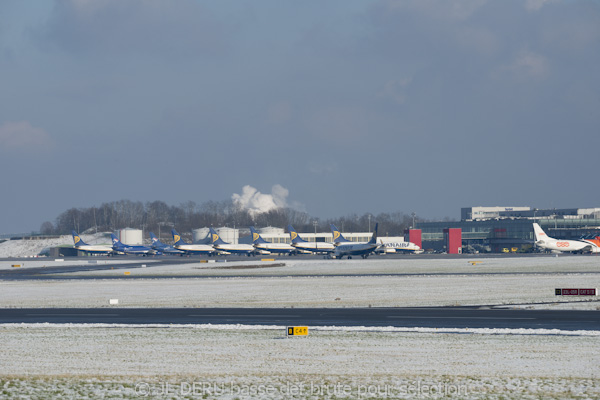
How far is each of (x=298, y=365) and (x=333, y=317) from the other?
44.3 ft

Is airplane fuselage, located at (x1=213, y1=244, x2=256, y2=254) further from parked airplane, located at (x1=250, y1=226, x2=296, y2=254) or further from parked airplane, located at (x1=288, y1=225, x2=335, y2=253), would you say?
parked airplane, located at (x1=288, y1=225, x2=335, y2=253)

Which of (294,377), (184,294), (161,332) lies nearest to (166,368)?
(294,377)

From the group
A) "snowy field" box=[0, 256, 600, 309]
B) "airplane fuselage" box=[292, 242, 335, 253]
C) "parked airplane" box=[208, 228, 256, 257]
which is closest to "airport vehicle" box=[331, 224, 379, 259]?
"airplane fuselage" box=[292, 242, 335, 253]

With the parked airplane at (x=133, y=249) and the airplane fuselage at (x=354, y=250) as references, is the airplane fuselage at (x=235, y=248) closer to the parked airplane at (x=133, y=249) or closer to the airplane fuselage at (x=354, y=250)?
the parked airplane at (x=133, y=249)

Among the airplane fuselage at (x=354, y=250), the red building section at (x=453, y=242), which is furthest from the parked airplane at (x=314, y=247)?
the red building section at (x=453, y=242)

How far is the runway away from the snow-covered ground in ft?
12.6

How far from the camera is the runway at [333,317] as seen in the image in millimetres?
28938

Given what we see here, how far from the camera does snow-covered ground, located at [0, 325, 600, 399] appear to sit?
15953 millimetres

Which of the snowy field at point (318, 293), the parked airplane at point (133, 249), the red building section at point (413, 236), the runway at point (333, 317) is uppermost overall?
the red building section at point (413, 236)

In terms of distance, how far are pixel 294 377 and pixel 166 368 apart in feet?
12.2

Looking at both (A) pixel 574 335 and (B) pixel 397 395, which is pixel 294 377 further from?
(A) pixel 574 335

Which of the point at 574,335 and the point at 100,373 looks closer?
the point at 100,373

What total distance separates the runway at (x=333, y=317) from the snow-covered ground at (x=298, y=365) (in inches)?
151

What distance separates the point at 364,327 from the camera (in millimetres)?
28078
